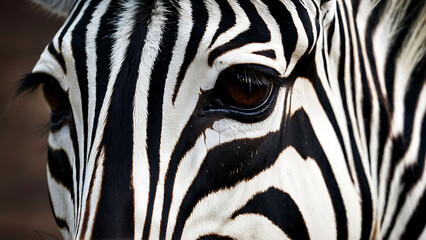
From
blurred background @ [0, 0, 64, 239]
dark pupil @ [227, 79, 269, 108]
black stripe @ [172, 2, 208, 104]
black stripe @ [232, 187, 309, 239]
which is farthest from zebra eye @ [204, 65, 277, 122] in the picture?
blurred background @ [0, 0, 64, 239]

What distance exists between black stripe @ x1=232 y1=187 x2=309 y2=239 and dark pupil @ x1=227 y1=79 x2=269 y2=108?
34 cm

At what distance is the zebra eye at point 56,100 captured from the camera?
7.49ft

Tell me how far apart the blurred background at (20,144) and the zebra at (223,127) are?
5193 millimetres

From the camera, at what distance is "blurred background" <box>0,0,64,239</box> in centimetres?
728

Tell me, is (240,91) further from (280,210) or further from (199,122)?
(280,210)

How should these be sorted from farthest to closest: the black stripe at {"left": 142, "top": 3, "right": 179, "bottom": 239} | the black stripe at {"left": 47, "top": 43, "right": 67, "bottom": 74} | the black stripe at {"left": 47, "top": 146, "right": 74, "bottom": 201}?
the black stripe at {"left": 47, "top": 146, "right": 74, "bottom": 201}, the black stripe at {"left": 47, "top": 43, "right": 67, "bottom": 74}, the black stripe at {"left": 142, "top": 3, "right": 179, "bottom": 239}

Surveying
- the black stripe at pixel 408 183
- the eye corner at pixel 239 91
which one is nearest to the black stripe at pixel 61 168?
the eye corner at pixel 239 91

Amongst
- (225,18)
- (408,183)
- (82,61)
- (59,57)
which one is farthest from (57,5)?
(408,183)

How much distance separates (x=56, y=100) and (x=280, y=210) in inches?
41.1

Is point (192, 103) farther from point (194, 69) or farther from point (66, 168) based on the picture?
point (66, 168)

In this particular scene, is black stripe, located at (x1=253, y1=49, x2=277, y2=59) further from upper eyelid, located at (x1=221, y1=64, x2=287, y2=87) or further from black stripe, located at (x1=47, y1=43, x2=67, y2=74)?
black stripe, located at (x1=47, y1=43, x2=67, y2=74)

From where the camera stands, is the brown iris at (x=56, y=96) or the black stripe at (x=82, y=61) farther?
the brown iris at (x=56, y=96)

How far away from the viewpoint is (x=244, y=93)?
6.60 ft

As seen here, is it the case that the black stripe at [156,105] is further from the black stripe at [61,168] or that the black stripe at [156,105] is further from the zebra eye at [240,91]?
the black stripe at [61,168]
